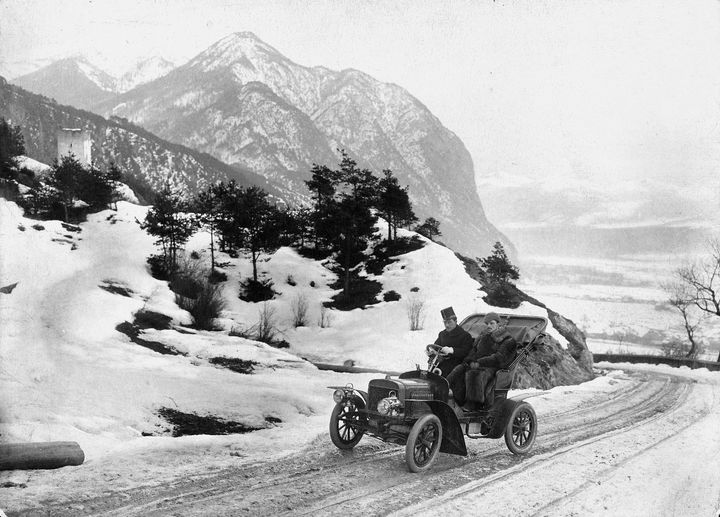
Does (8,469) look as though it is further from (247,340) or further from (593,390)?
(593,390)

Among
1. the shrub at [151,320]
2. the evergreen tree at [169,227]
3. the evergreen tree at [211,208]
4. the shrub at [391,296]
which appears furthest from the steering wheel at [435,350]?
the evergreen tree at [211,208]

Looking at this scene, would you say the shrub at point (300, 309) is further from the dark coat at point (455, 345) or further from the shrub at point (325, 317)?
the dark coat at point (455, 345)

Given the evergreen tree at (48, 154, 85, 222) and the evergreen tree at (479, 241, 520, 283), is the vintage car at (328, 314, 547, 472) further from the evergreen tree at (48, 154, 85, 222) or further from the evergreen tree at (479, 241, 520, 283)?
the evergreen tree at (48, 154, 85, 222)

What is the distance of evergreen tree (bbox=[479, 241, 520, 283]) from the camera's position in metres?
11.0

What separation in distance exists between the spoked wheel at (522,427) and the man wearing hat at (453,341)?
2.73ft

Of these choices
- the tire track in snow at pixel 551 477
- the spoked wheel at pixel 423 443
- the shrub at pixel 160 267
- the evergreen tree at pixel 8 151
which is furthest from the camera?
the evergreen tree at pixel 8 151

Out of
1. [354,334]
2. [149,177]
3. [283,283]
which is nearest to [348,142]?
[283,283]

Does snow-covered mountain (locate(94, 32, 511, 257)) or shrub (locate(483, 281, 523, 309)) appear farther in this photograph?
shrub (locate(483, 281, 523, 309))

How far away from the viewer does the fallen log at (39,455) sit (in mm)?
4121

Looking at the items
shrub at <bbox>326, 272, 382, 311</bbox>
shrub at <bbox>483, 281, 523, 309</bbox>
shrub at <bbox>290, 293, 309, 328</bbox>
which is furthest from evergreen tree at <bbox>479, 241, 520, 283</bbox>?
shrub at <bbox>290, 293, 309, 328</bbox>

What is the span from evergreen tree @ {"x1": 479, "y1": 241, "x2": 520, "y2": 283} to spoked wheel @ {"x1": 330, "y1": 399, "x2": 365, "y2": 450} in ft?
20.6

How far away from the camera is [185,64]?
8688 mm

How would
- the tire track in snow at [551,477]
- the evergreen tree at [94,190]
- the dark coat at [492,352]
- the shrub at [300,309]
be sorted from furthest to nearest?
1. the evergreen tree at [94,190]
2. the shrub at [300,309]
3. the dark coat at [492,352]
4. the tire track in snow at [551,477]

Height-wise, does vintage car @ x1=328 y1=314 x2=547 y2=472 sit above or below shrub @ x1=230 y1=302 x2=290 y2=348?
below
